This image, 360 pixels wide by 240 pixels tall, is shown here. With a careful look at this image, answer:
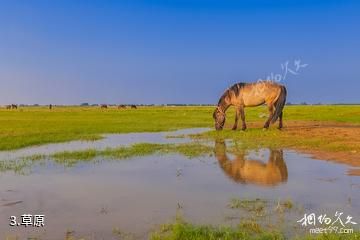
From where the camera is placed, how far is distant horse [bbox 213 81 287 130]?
2377cm

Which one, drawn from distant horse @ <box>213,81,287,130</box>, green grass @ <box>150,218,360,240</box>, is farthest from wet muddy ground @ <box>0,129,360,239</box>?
distant horse @ <box>213,81,287,130</box>

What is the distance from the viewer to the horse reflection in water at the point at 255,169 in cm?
1011

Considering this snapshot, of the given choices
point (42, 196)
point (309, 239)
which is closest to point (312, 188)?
point (309, 239)

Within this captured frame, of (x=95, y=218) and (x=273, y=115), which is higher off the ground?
(x=273, y=115)

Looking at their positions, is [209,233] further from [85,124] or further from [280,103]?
[85,124]

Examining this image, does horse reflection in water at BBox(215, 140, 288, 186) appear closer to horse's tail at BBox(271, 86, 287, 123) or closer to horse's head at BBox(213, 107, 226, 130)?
horse's tail at BBox(271, 86, 287, 123)

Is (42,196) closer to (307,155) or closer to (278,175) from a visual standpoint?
(278,175)

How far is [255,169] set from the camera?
1159 centimetres

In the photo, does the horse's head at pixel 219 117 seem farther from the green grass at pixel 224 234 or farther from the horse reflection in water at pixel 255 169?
the green grass at pixel 224 234

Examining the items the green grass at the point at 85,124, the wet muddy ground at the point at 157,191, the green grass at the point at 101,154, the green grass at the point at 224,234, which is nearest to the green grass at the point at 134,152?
the green grass at the point at 101,154

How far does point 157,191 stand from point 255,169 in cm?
373

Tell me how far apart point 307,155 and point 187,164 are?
4732mm

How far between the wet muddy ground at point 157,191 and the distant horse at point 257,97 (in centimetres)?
1046

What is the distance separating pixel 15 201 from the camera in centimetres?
814
